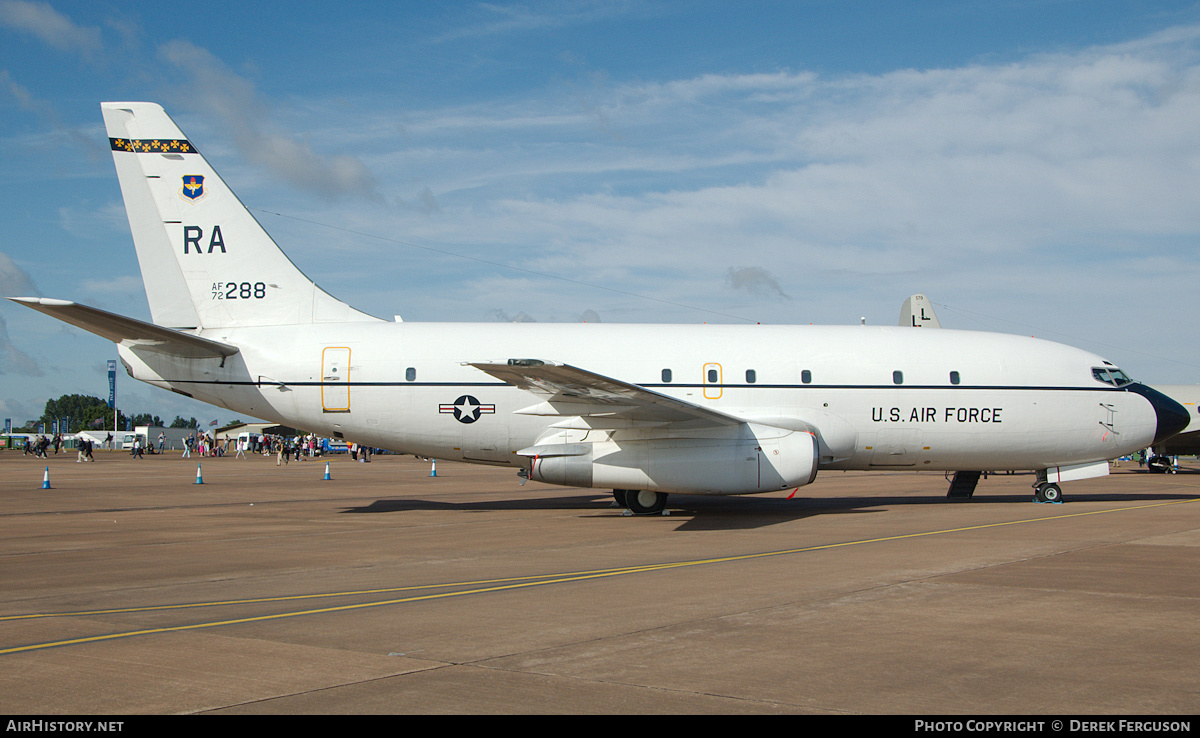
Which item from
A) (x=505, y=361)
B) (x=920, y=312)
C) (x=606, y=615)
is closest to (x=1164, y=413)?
(x=505, y=361)

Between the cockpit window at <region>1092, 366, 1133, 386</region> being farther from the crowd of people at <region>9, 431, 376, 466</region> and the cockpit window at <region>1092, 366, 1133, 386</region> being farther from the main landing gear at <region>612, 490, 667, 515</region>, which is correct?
the crowd of people at <region>9, 431, 376, 466</region>

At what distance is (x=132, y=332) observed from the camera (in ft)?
53.5

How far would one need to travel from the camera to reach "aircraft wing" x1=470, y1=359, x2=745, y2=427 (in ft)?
46.5

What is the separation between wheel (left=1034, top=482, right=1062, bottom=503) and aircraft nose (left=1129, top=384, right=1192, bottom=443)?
7.86ft

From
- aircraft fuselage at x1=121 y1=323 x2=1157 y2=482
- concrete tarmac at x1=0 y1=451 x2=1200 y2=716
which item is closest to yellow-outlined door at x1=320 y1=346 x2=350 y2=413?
aircraft fuselage at x1=121 y1=323 x2=1157 y2=482

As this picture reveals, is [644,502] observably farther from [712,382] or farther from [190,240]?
[190,240]

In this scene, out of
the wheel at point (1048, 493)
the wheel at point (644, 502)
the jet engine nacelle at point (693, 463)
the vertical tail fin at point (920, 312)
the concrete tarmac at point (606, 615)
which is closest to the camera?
the concrete tarmac at point (606, 615)

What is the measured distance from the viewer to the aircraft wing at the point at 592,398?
14.2 m

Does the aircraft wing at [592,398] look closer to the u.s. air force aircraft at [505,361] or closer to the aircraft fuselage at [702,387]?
the u.s. air force aircraft at [505,361]

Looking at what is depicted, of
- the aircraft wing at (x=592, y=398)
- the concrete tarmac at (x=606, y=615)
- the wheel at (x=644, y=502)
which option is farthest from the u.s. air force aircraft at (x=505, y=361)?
the concrete tarmac at (x=606, y=615)

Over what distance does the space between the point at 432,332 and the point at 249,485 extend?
1409 cm

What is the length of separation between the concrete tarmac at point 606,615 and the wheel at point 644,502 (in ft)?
2.52

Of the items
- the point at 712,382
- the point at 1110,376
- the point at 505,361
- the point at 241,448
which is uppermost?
the point at 505,361

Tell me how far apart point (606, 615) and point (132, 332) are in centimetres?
1264
